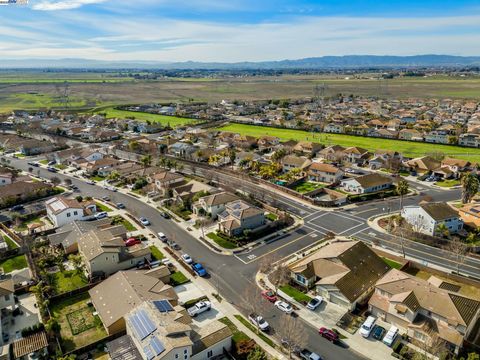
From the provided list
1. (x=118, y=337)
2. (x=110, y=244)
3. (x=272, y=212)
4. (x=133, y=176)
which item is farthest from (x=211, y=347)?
(x=133, y=176)

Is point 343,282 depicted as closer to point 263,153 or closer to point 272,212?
point 272,212

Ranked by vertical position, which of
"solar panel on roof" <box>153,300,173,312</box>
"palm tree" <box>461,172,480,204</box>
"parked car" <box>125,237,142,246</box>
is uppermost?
"palm tree" <box>461,172,480,204</box>

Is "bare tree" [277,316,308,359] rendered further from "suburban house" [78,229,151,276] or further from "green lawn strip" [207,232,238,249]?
"suburban house" [78,229,151,276]

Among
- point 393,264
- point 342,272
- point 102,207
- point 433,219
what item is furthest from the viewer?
point 102,207

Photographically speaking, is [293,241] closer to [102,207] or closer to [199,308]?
[199,308]

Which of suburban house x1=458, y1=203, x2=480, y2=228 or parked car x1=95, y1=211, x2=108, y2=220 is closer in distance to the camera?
suburban house x1=458, y1=203, x2=480, y2=228

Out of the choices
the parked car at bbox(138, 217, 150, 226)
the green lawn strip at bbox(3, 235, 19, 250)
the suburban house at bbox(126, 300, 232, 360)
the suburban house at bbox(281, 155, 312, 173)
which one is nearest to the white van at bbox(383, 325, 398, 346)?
the suburban house at bbox(126, 300, 232, 360)

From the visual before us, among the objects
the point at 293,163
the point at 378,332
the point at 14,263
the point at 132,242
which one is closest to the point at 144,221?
the point at 132,242
